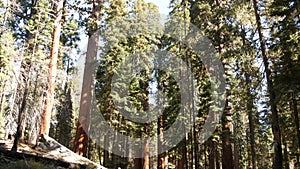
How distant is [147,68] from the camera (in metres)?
19.8


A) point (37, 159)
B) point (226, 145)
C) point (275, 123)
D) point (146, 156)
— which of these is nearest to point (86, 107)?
point (37, 159)

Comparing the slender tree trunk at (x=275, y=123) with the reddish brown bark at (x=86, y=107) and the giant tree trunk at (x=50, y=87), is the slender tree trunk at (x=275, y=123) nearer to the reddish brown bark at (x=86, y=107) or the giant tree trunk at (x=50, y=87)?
the reddish brown bark at (x=86, y=107)

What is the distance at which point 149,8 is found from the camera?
73.4 ft

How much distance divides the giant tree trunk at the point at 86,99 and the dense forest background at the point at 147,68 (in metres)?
0.05

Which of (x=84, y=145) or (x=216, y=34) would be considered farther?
(x=216, y=34)

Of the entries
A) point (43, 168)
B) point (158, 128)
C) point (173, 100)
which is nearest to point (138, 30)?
point (173, 100)

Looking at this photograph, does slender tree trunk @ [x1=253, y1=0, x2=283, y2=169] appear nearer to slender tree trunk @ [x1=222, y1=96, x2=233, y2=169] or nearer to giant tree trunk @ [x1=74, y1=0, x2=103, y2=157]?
slender tree trunk @ [x1=222, y1=96, x2=233, y2=169]

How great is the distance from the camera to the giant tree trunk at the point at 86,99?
1240 centimetres

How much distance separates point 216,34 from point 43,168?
1237 cm

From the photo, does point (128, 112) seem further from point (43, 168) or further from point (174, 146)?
point (43, 168)

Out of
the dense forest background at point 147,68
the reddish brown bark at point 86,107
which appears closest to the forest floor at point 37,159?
the dense forest background at point 147,68

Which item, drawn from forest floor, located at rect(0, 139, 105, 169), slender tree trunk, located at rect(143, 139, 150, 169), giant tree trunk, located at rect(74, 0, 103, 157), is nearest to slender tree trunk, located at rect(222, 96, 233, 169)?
slender tree trunk, located at rect(143, 139, 150, 169)

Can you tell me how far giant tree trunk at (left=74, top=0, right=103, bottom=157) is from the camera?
1240cm

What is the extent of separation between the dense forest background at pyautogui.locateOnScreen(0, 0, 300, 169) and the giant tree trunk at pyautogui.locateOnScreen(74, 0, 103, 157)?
46mm
